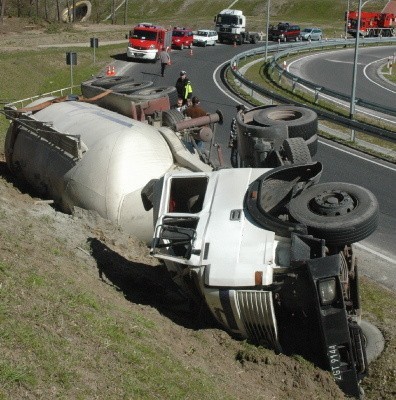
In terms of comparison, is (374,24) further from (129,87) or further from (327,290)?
(327,290)

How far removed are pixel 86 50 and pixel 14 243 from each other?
1527 inches

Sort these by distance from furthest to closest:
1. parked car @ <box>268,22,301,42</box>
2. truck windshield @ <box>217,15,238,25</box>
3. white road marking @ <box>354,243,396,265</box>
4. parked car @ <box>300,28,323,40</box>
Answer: parked car @ <box>300,28,323,40</box> → parked car @ <box>268,22,301,42</box> → truck windshield @ <box>217,15,238,25</box> → white road marking @ <box>354,243,396,265</box>

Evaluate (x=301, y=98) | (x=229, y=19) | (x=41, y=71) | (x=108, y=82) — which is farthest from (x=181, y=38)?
(x=108, y=82)

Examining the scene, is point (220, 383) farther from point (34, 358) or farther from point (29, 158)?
point (29, 158)

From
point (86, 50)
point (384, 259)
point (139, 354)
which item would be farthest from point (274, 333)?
point (86, 50)

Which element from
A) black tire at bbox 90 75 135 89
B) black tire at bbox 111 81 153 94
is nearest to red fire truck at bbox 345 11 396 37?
black tire at bbox 90 75 135 89

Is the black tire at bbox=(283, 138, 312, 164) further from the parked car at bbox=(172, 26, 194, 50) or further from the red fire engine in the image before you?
the red fire engine

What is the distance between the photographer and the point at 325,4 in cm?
10425

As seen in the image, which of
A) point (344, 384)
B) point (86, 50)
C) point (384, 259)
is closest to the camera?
point (344, 384)

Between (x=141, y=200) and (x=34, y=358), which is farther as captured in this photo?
(x=141, y=200)

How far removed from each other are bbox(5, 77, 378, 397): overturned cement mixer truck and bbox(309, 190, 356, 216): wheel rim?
0.01m

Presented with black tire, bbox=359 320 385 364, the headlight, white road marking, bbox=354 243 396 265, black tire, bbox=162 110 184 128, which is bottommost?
white road marking, bbox=354 243 396 265

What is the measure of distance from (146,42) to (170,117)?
3170 centimetres

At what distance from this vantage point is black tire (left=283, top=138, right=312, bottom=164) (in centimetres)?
1001
